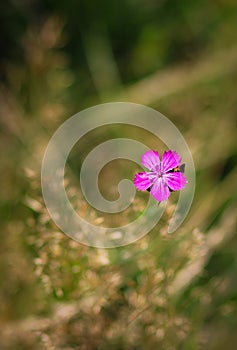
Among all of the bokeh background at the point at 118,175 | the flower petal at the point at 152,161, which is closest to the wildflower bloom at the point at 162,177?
the flower petal at the point at 152,161

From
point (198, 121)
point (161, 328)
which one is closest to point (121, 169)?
point (198, 121)

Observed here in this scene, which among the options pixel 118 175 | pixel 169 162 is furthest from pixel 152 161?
pixel 118 175

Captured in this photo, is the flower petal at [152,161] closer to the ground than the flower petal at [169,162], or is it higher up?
higher up

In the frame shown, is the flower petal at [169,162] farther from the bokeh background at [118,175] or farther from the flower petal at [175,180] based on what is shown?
the bokeh background at [118,175]

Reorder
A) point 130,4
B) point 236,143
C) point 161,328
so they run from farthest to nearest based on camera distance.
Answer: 1. point 130,4
2. point 236,143
3. point 161,328

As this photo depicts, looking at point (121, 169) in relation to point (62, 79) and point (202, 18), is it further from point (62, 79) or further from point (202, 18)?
point (202, 18)
